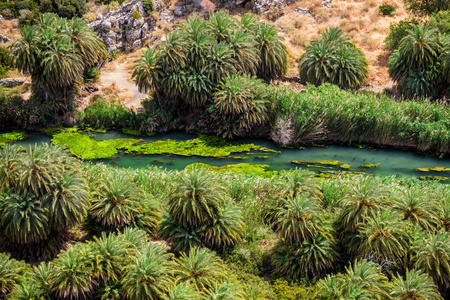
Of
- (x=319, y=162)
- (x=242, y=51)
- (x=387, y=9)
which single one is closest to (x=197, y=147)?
(x=242, y=51)

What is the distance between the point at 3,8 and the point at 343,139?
44.6 metres

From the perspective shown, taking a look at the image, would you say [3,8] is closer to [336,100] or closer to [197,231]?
[336,100]

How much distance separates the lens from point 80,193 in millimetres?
25016

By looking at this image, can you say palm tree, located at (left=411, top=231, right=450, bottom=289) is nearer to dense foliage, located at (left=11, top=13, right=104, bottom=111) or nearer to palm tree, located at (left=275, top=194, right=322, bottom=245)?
palm tree, located at (left=275, top=194, right=322, bottom=245)

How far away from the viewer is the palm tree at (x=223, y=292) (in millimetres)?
21000

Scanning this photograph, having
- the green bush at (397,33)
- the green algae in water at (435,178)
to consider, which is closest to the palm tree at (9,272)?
the green algae in water at (435,178)

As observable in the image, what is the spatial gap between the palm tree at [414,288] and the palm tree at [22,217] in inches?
681

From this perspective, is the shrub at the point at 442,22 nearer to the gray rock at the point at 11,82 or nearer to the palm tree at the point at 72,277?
the palm tree at the point at 72,277

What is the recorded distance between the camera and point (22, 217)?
2383 cm

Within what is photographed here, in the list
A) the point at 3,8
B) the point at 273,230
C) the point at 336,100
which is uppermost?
the point at 3,8

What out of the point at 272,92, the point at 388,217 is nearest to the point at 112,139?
the point at 272,92

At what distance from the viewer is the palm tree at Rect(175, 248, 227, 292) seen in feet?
73.7

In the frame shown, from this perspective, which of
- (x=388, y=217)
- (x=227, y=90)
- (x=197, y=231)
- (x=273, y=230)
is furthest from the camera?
(x=227, y=90)

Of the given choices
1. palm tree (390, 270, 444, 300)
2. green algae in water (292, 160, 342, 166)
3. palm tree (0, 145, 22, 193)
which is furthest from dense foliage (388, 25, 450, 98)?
palm tree (0, 145, 22, 193)
